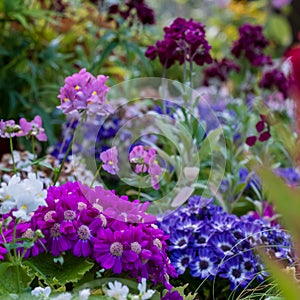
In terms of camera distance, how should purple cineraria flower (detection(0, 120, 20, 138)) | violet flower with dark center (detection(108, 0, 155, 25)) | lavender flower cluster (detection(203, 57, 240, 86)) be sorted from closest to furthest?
purple cineraria flower (detection(0, 120, 20, 138)) → violet flower with dark center (detection(108, 0, 155, 25)) → lavender flower cluster (detection(203, 57, 240, 86))

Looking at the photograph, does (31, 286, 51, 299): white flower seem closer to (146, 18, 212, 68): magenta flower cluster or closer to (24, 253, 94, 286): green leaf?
(24, 253, 94, 286): green leaf

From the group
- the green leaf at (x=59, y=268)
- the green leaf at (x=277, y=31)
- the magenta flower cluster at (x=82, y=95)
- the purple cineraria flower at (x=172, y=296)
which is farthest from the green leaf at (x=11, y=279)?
the green leaf at (x=277, y=31)

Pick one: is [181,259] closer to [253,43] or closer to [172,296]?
[172,296]

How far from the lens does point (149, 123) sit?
2100 mm

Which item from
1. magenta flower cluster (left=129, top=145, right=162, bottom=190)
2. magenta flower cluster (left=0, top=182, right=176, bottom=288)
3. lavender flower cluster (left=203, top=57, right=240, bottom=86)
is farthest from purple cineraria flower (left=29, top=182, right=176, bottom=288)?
lavender flower cluster (left=203, top=57, right=240, bottom=86)

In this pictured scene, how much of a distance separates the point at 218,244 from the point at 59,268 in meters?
0.40

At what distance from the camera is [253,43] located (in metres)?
2.40

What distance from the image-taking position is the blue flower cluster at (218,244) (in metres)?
1.39

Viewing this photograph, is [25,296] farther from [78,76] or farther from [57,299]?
[78,76]

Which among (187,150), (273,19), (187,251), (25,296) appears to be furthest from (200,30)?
(273,19)

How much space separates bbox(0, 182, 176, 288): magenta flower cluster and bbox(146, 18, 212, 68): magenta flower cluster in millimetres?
616

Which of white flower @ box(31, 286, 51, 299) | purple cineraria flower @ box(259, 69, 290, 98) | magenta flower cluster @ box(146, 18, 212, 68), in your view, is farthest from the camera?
purple cineraria flower @ box(259, 69, 290, 98)

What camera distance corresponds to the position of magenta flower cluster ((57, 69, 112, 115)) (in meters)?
1.32

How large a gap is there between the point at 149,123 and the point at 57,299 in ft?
4.06
